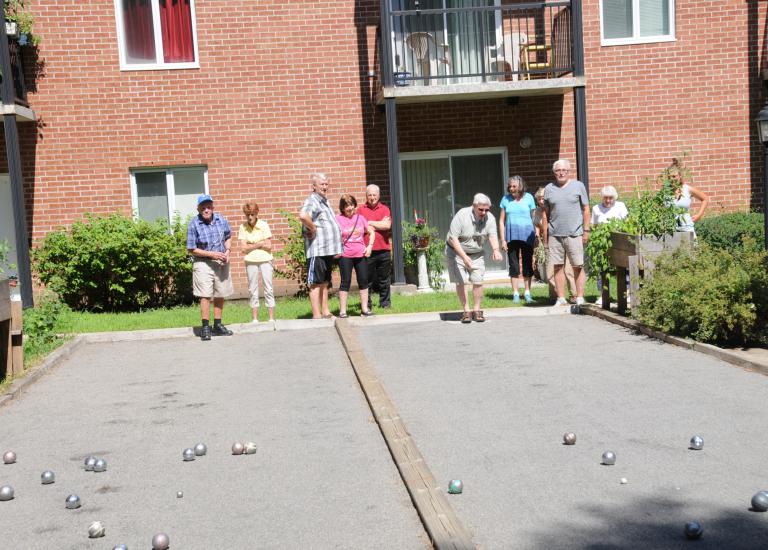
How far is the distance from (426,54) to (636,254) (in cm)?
710

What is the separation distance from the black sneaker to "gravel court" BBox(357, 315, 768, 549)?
7.54 feet

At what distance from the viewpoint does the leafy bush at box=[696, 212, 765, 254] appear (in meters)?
15.7

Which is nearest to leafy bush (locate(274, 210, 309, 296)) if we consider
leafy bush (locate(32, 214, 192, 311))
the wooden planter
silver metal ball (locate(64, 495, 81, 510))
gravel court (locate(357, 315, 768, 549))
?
leafy bush (locate(32, 214, 192, 311))

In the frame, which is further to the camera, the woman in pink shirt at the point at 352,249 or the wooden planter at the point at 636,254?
the woman in pink shirt at the point at 352,249

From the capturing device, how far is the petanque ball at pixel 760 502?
481cm

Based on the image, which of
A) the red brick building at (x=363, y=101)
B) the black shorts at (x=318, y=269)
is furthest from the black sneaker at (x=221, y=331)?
the red brick building at (x=363, y=101)

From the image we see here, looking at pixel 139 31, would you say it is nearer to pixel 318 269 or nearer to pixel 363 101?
pixel 363 101

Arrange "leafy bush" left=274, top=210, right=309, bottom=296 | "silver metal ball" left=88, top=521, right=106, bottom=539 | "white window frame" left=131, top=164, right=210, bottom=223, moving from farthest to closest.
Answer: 1. "white window frame" left=131, top=164, right=210, bottom=223
2. "leafy bush" left=274, top=210, right=309, bottom=296
3. "silver metal ball" left=88, top=521, right=106, bottom=539

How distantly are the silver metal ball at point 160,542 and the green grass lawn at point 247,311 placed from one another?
28.7 feet

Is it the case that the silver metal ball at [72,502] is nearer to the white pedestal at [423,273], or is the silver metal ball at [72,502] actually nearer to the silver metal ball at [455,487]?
the silver metal ball at [455,487]

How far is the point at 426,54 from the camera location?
17109 millimetres

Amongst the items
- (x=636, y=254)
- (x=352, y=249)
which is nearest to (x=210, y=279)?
(x=352, y=249)

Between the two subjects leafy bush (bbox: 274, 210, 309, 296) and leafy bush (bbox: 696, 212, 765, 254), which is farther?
leafy bush (bbox: 274, 210, 309, 296)

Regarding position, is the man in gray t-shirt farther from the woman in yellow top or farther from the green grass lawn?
the woman in yellow top
